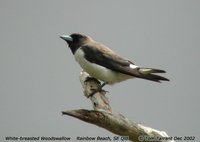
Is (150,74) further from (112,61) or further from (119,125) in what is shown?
(119,125)

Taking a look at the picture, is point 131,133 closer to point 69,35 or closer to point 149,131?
point 149,131

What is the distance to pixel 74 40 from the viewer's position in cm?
784

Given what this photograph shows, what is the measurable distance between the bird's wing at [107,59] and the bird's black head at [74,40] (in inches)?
11.3

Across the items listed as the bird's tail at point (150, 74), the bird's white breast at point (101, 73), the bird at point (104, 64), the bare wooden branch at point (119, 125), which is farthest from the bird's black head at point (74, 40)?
the bare wooden branch at point (119, 125)

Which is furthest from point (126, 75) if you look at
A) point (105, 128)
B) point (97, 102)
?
point (105, 128)

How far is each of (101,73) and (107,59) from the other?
0.24 meters

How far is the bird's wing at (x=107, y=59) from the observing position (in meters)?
7.21

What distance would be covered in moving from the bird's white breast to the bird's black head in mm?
408

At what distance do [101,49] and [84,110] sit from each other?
216 centimetres

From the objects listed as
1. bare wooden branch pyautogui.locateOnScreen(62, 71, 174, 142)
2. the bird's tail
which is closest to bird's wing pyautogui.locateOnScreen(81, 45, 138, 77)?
the bird's tail

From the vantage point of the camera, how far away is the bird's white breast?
7.22m

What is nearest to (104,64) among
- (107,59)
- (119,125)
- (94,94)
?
(107,59)

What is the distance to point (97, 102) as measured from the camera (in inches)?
Answer: 255

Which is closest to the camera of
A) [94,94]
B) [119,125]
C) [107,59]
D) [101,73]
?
[119,125]
